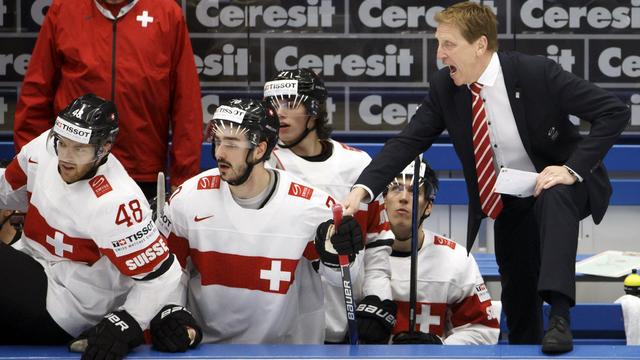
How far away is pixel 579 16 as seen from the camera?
5.51 metres

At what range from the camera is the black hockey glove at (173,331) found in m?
3.38

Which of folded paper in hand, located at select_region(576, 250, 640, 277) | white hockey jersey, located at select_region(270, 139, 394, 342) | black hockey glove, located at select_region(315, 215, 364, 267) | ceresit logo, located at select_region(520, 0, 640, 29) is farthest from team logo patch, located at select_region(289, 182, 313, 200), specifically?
ceresit logo, located at select_region(520, 0, 640, 29)

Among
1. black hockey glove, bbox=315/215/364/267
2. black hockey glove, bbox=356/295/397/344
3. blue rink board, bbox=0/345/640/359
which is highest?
black hockey glove, bbox=315/215/364/267

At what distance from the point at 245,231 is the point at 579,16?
2.44 m

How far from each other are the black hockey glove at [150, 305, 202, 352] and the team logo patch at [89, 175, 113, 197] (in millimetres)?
374

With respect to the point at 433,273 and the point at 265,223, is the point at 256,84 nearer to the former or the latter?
the point at 433,273

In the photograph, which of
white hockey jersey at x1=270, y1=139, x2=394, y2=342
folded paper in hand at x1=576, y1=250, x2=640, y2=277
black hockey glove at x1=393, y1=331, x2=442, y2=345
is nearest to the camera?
black hockey glove at x1=393, y1=331, x2=442, y2=345

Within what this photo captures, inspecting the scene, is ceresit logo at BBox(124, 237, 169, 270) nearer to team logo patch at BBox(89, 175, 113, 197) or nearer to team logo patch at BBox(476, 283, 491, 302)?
team logo patch at BBox(89, 175, 113, 197)

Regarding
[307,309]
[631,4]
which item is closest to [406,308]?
[307,309]

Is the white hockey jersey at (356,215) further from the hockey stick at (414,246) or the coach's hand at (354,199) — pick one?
the coach's hand at (354,199)

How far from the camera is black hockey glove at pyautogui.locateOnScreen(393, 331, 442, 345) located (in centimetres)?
401

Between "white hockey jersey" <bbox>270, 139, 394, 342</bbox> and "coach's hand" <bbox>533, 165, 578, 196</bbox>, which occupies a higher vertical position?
"coach's hand" <bbox>533, 165, 578, 196</bbox>

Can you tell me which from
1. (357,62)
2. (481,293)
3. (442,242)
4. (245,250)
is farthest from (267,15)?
(245,250)

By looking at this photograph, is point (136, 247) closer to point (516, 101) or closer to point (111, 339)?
point (111, 339)
